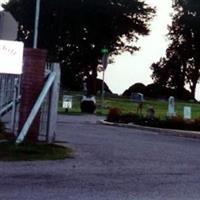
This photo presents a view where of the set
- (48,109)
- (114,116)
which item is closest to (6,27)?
(48,109)

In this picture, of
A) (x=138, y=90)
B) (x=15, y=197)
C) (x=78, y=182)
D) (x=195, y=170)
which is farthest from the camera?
(x=138, y=90)

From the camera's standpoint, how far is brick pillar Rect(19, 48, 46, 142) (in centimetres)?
1555

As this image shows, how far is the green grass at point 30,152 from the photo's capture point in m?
13.1

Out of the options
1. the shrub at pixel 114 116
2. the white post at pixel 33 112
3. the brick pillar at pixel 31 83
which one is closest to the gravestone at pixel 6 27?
the brick pillar at pixel 31 83

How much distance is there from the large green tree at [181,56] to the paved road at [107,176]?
68793 mm

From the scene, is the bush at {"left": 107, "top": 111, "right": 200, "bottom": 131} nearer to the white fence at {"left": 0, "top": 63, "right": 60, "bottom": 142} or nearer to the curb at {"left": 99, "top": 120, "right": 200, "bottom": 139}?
the curb at {"left": 99, "top": 120, "right": 200, "bottom": 139}

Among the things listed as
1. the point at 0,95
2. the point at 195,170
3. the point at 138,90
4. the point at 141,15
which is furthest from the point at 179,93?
the point at 195,170

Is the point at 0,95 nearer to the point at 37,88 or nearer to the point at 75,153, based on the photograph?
the point at 37,88

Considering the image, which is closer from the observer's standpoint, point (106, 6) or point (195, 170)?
point (195, 170)

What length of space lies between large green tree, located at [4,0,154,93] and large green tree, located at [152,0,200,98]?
11.4m

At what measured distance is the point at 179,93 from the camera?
3430 inches

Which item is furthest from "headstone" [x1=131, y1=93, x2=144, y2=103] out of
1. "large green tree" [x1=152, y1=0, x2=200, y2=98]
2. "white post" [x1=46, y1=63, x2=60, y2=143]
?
"white post" [x1=46, y1=63, x2=60, y2=143]

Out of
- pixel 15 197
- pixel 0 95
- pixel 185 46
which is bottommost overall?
pixel 15 197

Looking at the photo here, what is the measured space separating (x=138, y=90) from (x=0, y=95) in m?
66.0
